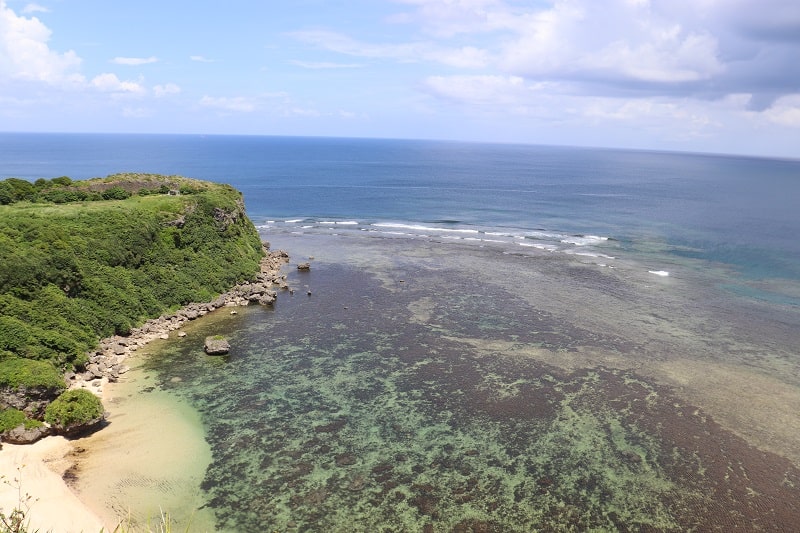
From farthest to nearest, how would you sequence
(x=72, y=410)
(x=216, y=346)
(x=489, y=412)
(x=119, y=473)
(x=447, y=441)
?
(x=216, y=346) → (x=489, y=412) → (x=447, y=441) → (x=72, y=410) → (x=119, y=473)

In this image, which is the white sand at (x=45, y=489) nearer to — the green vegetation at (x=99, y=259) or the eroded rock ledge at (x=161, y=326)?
the green vegetation at (x=99, y=259)

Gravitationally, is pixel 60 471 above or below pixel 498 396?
above

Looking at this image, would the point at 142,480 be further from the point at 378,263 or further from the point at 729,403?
the point at 378,263

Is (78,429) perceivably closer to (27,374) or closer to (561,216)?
(27,374)

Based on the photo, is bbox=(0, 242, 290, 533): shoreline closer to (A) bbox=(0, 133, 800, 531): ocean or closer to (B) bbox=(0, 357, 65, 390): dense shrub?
(A) bbox=(0, 133, 800, 531): ocean

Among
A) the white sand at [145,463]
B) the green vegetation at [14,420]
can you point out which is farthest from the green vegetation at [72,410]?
the white sand at [145,463]

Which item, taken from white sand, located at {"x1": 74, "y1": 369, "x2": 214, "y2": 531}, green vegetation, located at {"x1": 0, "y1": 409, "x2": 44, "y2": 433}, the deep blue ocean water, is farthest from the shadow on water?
the deep blue ocean water

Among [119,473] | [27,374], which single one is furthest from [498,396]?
[27,374]

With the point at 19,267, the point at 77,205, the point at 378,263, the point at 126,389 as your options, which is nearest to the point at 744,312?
the point at 378,263
